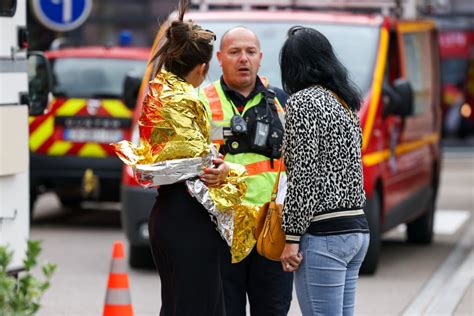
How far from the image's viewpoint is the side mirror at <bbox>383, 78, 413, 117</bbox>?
11.5 m

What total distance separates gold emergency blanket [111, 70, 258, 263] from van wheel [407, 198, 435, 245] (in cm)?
869

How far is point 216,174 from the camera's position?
5.79 metres

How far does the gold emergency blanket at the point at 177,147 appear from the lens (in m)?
5.70

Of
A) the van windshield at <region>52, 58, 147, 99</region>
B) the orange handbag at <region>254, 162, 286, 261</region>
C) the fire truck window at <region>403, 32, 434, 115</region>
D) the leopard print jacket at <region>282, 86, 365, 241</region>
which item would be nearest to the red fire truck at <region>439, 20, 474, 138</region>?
the van windshield at <region>52, 58, 147, 99</region>

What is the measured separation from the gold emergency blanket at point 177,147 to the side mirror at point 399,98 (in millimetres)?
5877

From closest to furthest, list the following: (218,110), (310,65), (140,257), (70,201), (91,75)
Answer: (310,65)
(218,110)
(140,257)
(91,75)
(70,201)

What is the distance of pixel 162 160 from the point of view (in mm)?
5727

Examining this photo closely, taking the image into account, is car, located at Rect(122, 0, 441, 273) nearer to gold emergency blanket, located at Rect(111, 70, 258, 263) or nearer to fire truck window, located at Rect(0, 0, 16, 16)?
fire truck window, located at Rect(0, 0, 16, 16)

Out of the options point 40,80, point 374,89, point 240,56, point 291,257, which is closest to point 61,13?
point 374,89

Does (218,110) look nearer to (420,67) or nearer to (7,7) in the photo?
(7,7)

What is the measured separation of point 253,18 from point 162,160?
644cm

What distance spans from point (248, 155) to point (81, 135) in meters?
8.49

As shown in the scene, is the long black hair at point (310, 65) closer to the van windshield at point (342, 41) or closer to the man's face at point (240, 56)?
the man's face at point (240, 56)

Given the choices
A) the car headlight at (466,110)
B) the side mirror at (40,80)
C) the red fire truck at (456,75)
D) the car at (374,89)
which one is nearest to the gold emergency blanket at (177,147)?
the side mirror at (40,80)
